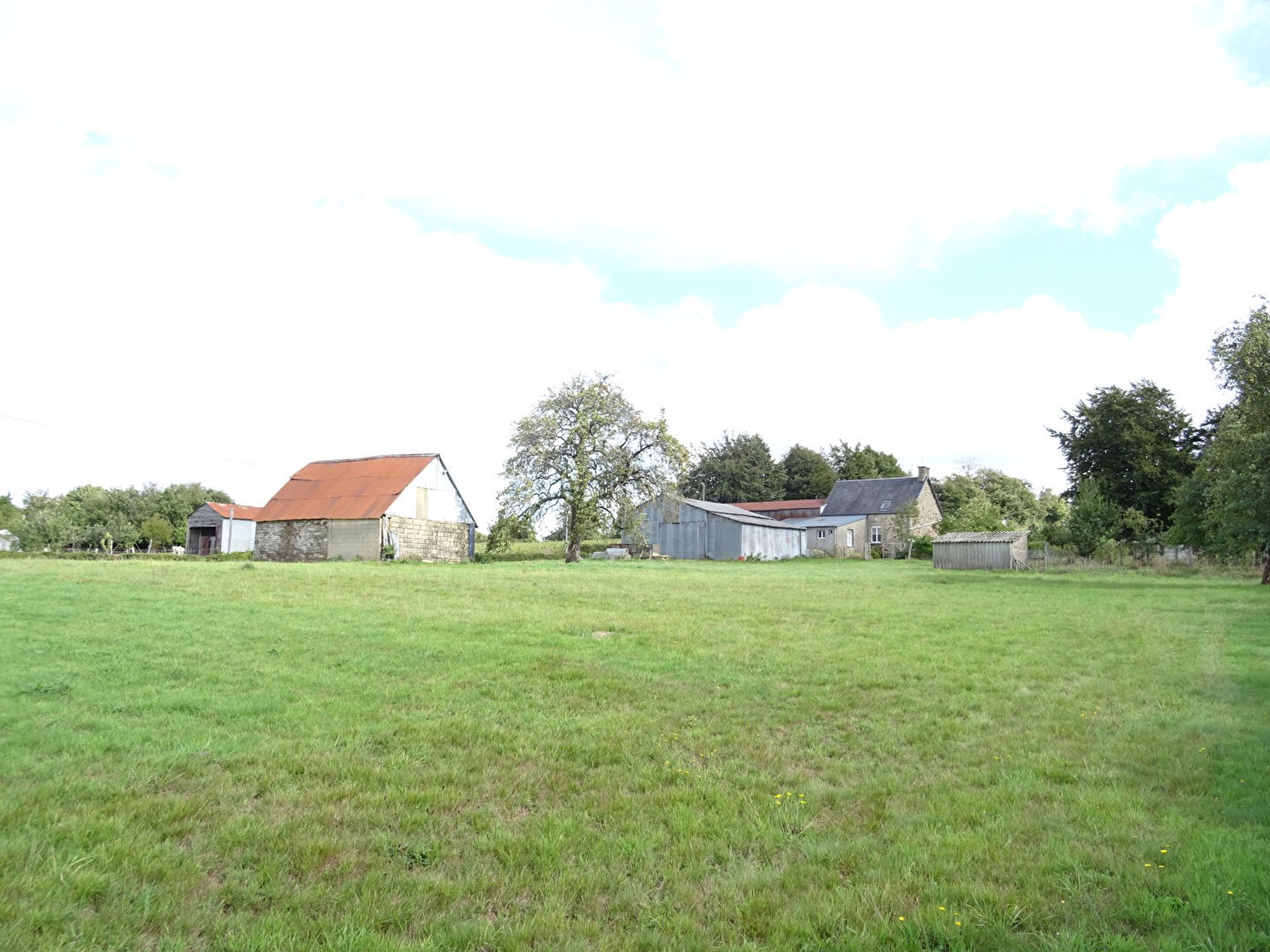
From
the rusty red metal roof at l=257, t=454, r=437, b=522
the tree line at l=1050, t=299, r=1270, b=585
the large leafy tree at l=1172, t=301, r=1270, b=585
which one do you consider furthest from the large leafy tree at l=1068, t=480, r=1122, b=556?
the rusty red metal roof at l=257, t=454, r=437, b=522

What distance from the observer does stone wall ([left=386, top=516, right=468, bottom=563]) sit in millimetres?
42500

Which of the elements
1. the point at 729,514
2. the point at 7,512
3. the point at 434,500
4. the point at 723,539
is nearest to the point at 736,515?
the point at 729,514

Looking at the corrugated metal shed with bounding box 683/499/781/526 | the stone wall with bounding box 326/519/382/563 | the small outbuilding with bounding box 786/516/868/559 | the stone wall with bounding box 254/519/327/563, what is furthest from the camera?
the small outbuilding with bounding box 786/516/868/559

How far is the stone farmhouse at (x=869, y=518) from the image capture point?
6562cm

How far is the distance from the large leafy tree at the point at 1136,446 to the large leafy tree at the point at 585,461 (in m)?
30.8

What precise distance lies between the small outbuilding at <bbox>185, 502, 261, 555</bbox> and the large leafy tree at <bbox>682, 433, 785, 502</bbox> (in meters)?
47.1

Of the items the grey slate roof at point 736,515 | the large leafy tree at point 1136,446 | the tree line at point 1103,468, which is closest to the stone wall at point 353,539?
the tree line at point 1103,468

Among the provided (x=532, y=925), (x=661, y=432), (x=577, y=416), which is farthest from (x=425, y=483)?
(x=532, y=925)

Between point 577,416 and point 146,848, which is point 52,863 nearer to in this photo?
point 146,848

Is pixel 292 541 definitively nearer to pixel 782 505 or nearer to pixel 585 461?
pixel 585 461

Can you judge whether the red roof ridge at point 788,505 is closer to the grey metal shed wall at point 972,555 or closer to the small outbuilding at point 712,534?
the small outbuilding at point 712,534

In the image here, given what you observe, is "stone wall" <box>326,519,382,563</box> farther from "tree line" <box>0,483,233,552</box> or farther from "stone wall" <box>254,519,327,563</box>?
"tree line" <box>0,483,233,552</box>

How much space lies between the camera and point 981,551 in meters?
43.7

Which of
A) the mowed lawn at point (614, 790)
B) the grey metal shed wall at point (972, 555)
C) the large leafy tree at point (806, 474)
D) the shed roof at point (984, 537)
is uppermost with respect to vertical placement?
the large leafy tree at point (806, 474)
